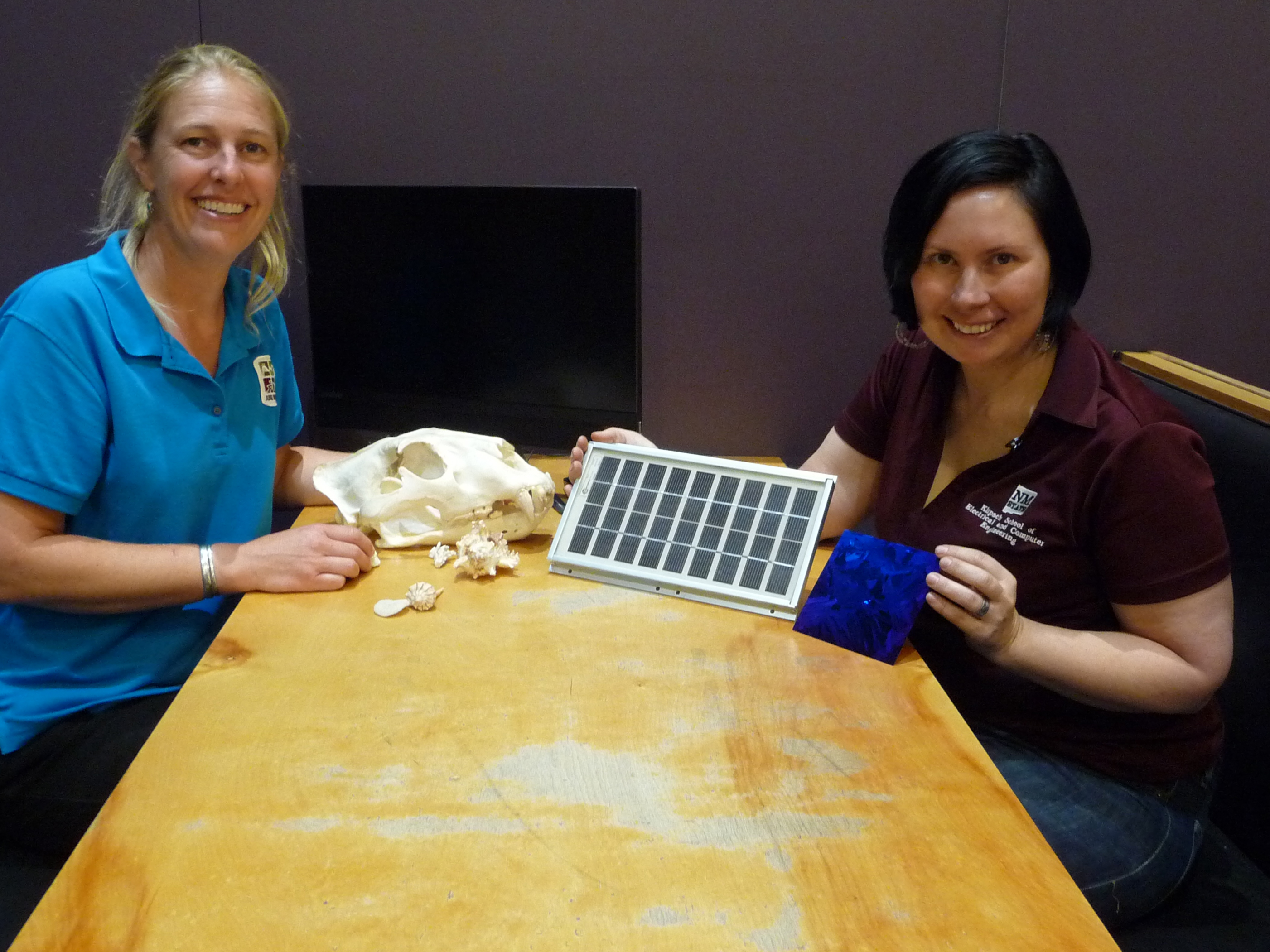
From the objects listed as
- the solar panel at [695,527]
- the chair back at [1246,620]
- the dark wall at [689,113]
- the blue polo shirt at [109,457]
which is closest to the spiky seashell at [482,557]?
the solar panel at [695,527]

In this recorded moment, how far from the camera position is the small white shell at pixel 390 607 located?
1.29m

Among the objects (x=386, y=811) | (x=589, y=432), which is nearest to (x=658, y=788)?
(x=386, y=811)

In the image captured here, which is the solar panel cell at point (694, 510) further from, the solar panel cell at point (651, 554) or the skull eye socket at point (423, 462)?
the skull eye socket at point (423, 462)

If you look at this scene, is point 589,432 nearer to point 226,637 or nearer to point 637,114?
point 637,114

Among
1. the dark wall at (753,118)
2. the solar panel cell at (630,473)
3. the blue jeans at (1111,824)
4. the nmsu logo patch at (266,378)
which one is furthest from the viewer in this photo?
the dark wall at (753,118)

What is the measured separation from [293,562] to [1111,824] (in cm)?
111

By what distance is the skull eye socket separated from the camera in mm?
1524

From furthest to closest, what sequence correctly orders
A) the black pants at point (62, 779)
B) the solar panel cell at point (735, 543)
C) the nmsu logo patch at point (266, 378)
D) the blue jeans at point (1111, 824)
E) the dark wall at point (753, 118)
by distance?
the dark wall at point (753, 118), the nmsu logo patch at point (266, 378), the solar panel cell at point (735, 543), the black pants at point (62, 779), the blue jeans at point (1111, 824)

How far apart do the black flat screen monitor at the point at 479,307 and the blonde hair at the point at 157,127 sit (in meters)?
0.33

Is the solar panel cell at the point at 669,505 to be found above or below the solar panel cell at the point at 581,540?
above

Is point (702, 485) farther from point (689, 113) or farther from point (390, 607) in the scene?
point (689, 113)

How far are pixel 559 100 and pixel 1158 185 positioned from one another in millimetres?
1266

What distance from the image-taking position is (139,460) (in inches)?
53.9

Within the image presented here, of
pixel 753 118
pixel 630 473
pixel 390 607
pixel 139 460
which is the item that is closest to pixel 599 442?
pixel 630 473
